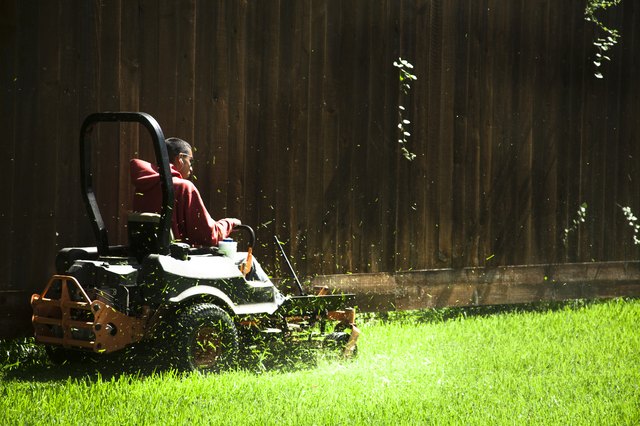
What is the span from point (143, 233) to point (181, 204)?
1.12ft

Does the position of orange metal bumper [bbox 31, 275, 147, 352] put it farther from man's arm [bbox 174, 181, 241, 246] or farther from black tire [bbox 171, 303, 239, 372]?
man's arm [bbox 174, 181, 241, 246]

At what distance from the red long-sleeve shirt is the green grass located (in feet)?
2.99

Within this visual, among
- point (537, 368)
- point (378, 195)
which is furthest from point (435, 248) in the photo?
point (537, 368)

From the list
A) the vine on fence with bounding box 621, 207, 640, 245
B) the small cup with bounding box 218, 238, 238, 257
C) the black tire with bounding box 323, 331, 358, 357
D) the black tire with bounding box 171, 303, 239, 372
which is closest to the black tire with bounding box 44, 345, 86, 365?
the black tire with bounding box 171, 303, 239, 372

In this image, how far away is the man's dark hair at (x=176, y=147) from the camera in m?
7.26

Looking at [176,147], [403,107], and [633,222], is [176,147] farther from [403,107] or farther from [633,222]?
[633,222]

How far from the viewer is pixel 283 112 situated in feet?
28.3

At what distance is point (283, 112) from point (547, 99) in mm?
3313

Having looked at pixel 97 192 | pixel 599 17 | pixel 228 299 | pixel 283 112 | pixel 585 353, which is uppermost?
pixel 599 17

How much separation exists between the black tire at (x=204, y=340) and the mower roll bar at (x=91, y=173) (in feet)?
1.38

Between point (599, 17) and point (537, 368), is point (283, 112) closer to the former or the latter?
point (537, 368)

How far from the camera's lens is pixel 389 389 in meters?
6.41

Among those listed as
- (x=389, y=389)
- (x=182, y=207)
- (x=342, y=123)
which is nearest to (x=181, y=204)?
(x=182, y=207)

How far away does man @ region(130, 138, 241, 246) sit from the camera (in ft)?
22.9
